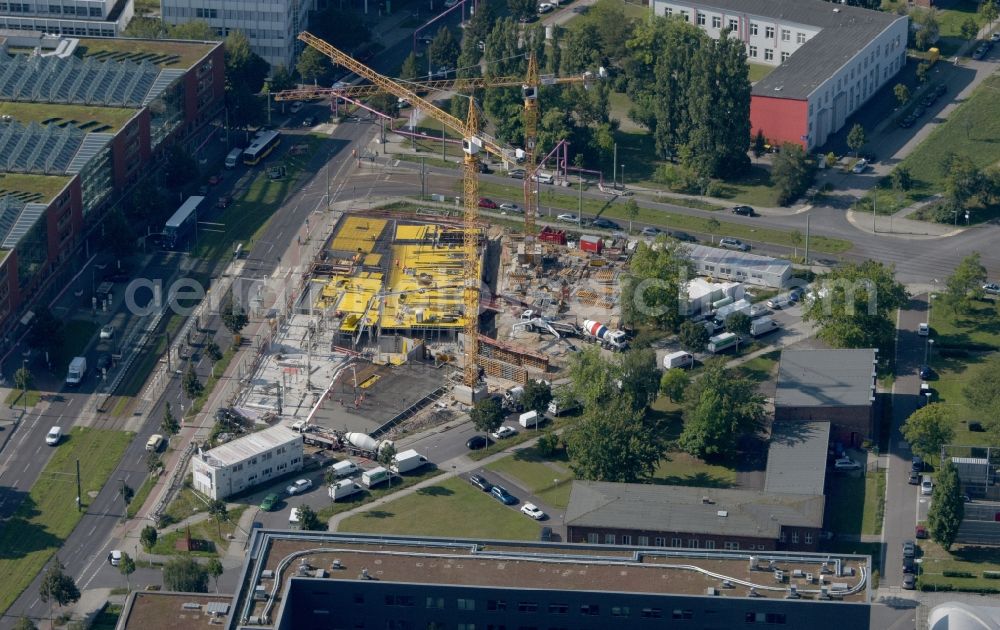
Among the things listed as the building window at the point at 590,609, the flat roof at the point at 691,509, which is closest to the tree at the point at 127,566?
the flat roof at the point at 691,509

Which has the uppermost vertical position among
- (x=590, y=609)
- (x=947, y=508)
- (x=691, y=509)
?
(x=590, y=609)

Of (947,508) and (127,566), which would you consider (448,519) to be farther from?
(947,508)

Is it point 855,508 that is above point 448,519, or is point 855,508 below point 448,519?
above

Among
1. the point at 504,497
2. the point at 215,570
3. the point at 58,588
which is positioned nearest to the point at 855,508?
the point at 504,497

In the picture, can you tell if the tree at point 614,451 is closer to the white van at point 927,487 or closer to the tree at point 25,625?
the white van at point 927,487

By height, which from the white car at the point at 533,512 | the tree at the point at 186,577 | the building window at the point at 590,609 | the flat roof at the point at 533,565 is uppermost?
the flat roof at the point at 533,565

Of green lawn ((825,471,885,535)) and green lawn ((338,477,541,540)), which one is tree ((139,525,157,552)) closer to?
green lawn ((338,477,541,540))
